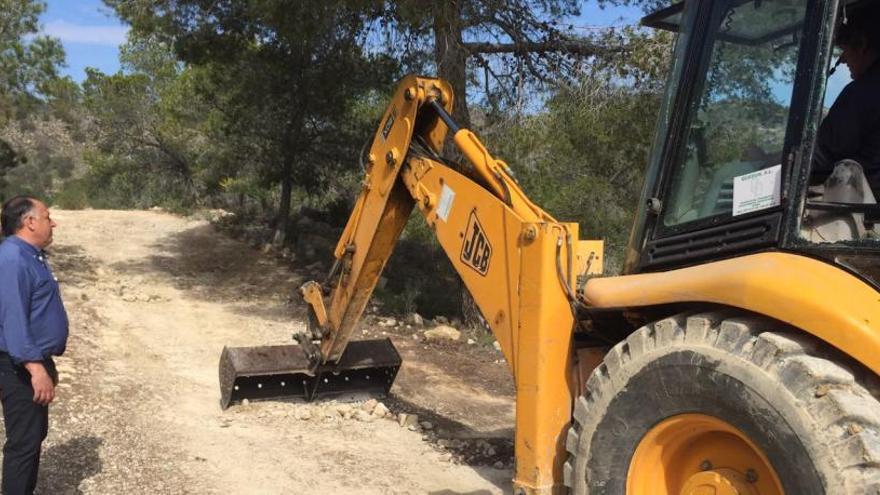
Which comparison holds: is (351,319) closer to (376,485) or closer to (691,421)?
(376,485)

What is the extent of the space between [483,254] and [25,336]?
7.51 feet

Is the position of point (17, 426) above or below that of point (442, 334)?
above

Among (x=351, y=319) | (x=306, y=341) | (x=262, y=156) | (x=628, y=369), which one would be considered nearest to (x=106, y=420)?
(x=306, y=341)

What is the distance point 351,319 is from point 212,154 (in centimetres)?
1379

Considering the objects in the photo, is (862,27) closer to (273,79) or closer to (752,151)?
(752,151)

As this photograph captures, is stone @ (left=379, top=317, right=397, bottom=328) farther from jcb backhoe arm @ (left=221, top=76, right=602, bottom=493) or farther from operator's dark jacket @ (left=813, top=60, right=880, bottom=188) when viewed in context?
operator's dark jacket @ (left=813, top=60, right=880, bottom=188)

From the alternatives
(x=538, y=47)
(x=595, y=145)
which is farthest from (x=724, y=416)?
(x=538, y=47)

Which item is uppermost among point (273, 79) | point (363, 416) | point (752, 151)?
point (273, 79)

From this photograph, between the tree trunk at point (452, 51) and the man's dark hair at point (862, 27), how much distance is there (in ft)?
18.9

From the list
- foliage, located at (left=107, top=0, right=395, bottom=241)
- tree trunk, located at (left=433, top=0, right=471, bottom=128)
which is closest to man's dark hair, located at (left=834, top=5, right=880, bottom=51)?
tree trunk, located at (left=433, top=0, right=471, bottom=128)

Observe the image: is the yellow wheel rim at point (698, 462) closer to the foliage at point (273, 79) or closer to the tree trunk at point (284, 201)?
the foliage at point (273, 79)

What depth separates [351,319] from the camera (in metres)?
5.53

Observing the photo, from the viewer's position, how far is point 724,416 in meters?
2.63

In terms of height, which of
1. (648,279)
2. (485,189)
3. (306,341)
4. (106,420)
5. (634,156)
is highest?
(634,156)
